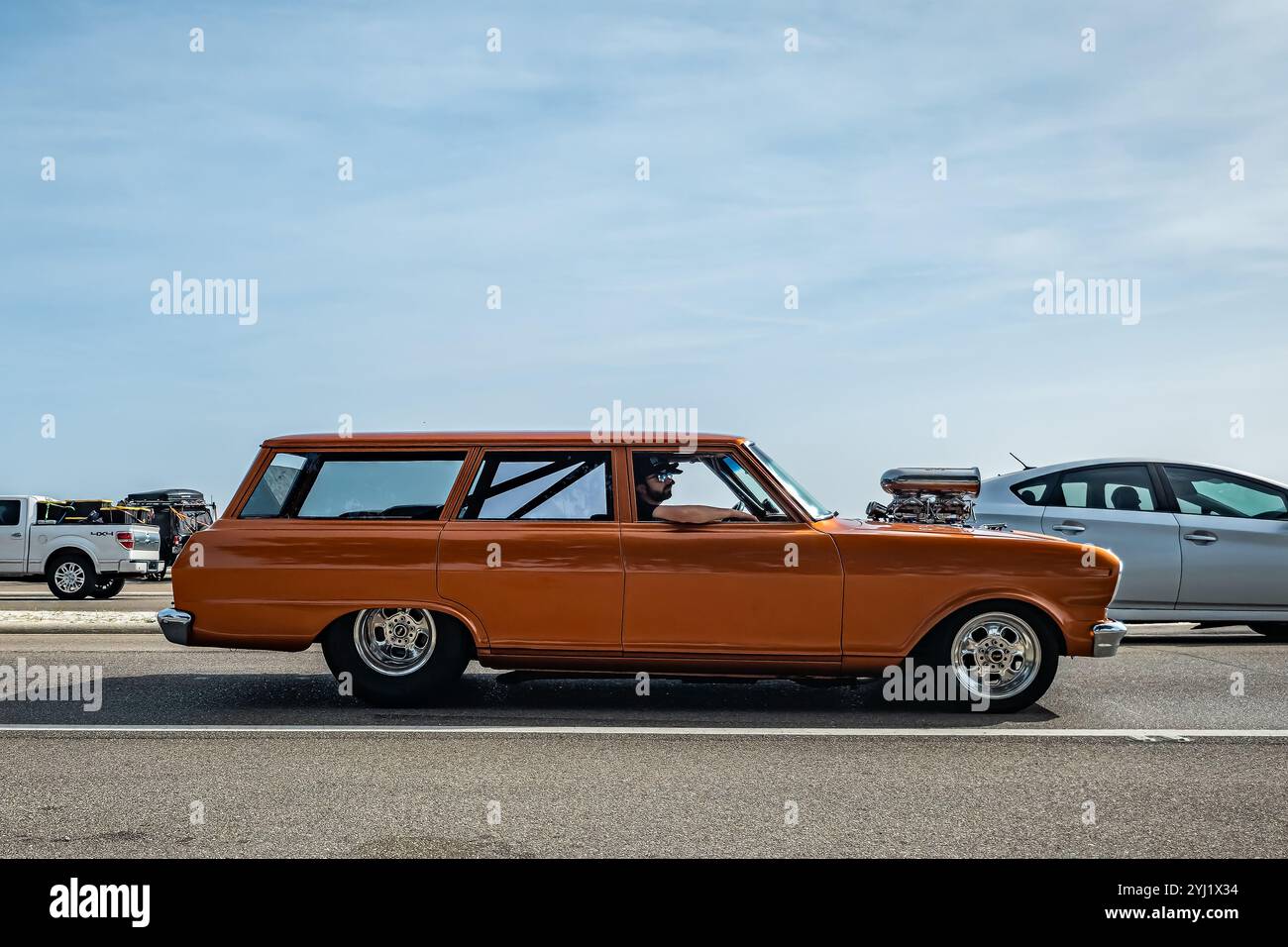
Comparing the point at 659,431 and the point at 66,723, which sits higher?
the point at 659,431

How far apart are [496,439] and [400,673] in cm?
157

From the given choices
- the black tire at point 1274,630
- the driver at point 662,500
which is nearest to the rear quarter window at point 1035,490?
the black tire at point 1274,630

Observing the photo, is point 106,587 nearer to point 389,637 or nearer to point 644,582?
point 389,637

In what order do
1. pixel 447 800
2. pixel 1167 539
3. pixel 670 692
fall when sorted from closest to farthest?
pixel 447 800 → pixel 670 692 → pixel 1167 539

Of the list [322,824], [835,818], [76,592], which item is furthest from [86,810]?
[76,592]

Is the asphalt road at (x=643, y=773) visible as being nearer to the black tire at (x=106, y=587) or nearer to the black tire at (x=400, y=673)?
the black tire at (x=400, y=673)

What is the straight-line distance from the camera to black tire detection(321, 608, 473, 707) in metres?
7.80

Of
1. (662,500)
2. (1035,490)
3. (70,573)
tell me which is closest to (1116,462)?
(1035,490)

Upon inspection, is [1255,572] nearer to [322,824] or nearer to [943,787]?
[943,787]

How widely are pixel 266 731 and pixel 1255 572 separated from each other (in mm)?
8718

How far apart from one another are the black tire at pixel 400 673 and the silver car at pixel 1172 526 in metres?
5.97

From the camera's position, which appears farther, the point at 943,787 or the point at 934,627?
the point at 934,627

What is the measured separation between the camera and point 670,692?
28.3ft

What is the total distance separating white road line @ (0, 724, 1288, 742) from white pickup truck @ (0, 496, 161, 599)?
16.3m
